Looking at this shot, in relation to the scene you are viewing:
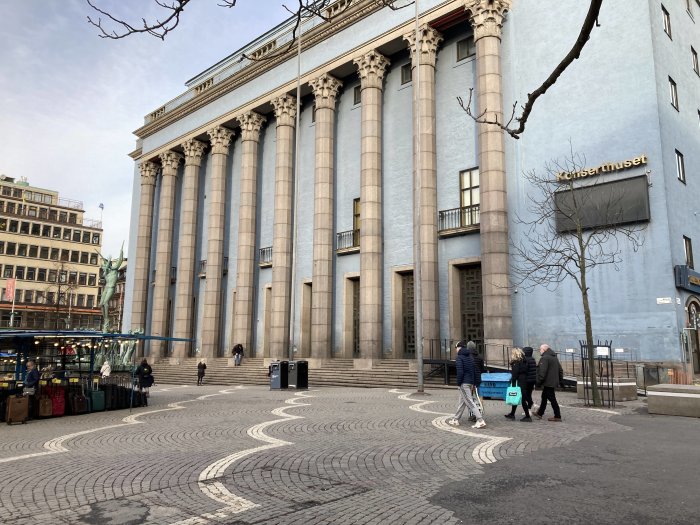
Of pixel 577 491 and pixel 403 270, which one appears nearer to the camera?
pixel 577 491

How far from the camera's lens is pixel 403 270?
100 ft

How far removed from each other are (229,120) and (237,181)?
453 cm

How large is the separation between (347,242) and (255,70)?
1469 centimetres

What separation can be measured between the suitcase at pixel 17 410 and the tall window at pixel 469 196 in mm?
20317

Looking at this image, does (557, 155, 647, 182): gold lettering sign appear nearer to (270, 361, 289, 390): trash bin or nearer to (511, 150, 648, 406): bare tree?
(511, 150, 648, 406): bare tree

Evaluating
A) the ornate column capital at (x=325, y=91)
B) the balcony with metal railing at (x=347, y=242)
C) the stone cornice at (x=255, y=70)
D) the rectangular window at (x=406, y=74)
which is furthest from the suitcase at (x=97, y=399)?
the rectangular window at (x=406, y=74)

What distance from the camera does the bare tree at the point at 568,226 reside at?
75.7 ft

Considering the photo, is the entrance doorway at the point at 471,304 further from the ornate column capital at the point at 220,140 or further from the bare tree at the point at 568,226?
the ornate column capital at the point at 220,140

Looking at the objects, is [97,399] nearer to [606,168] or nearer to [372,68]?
[606,168]

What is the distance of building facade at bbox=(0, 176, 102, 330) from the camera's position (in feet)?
254

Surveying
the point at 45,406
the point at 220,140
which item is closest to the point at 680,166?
the point at 45,406

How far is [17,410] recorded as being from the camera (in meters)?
14.8

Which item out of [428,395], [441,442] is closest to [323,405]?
[428,395]

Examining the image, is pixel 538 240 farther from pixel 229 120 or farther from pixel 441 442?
pixel 229 120
